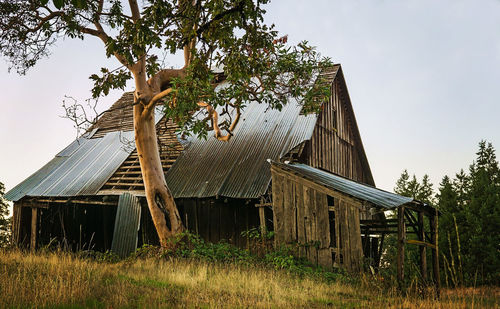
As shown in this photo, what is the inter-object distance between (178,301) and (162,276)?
2928mm

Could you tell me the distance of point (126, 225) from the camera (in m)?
15.0

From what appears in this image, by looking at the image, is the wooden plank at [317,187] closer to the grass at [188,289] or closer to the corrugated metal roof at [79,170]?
the grass at [188,289]

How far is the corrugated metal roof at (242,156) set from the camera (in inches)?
541

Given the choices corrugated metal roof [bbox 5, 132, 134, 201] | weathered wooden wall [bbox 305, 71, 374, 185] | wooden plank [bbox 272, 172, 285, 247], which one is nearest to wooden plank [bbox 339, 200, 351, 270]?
wooden plank [bbox 272, 172, 285, 247]

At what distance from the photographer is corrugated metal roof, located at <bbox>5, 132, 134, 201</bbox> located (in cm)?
1677

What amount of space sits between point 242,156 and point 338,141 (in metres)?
5.96

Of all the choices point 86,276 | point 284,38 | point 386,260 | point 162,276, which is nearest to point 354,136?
point 386,260

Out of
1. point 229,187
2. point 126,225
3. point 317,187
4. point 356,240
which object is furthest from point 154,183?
point 356,240

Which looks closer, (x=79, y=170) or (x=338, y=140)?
(x=79, y=170)

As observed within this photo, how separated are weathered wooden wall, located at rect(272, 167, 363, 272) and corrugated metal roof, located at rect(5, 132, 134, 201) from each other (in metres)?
7.38

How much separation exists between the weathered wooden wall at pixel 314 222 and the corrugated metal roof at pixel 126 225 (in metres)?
5.70

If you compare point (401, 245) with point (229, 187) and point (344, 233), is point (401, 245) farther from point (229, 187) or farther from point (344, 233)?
point (229, 187)

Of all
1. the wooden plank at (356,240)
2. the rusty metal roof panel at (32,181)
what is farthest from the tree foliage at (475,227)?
the rusty metal roof panel at (32,181)

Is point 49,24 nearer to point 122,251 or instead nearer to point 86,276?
point 122,251
